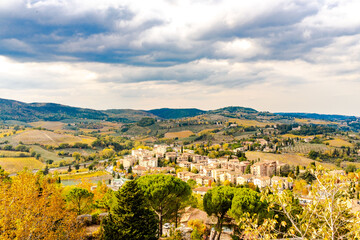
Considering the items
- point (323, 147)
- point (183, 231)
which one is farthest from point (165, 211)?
point (323, 147)

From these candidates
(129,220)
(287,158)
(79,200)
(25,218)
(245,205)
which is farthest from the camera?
(287,158)

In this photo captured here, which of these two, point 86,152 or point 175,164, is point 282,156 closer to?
point 175,164

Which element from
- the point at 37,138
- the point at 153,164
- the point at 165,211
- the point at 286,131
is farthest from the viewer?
the point at 286,131

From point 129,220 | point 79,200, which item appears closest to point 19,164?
point 79,200

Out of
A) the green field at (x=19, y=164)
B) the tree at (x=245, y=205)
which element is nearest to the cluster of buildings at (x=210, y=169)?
the tree at (x=245, y=205)

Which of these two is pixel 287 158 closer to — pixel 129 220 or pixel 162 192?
pixel 162 192

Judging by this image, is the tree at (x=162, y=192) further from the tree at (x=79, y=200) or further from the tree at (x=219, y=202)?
the tree at (x=79, y=200)
